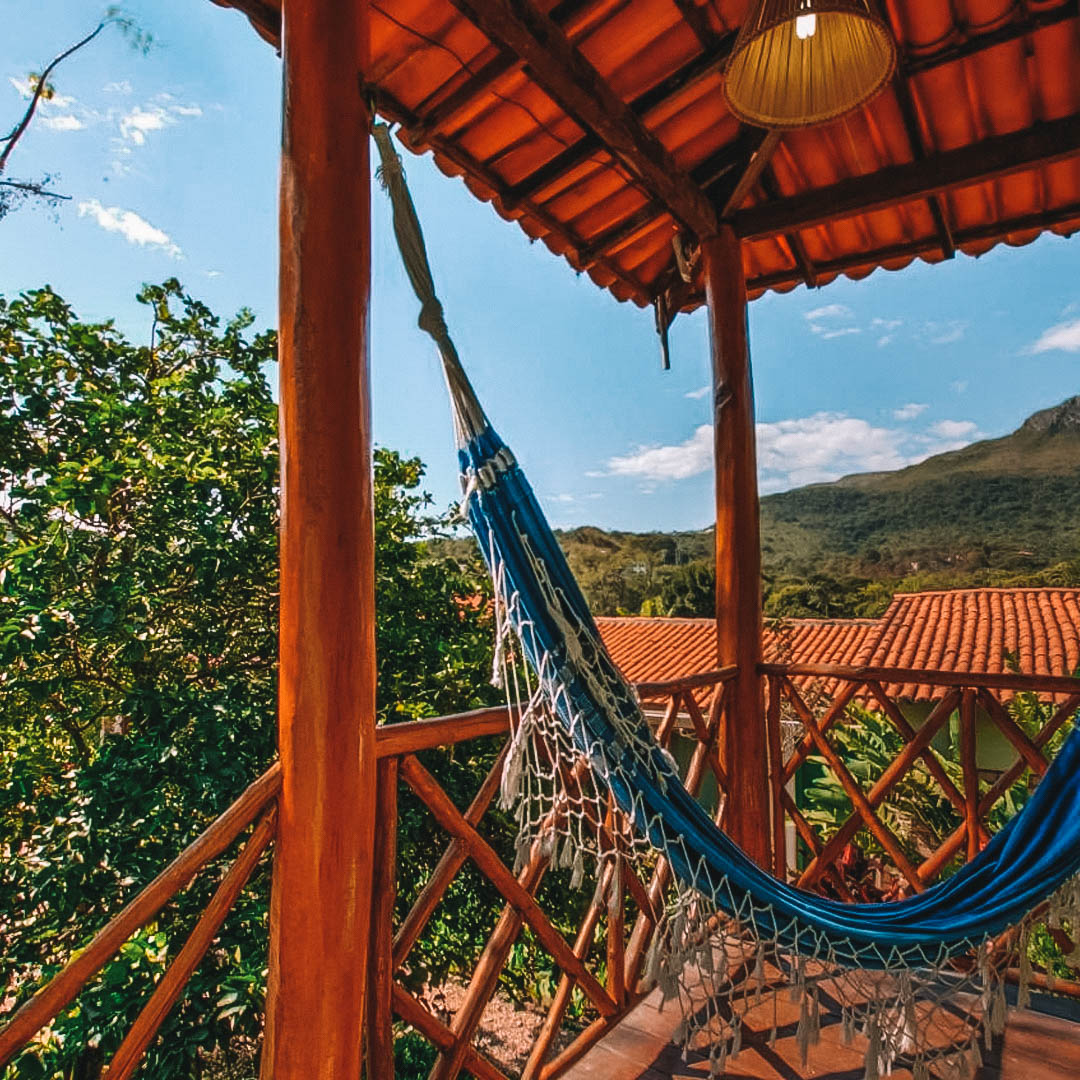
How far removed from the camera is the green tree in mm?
1960

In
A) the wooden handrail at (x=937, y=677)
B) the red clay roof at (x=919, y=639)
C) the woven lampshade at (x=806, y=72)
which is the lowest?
the red clay roof at (x=919, y=639)

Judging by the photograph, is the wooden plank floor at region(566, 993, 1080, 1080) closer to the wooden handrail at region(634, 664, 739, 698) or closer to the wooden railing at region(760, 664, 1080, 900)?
the wooden railing at region(760, 664, 1080, 900)

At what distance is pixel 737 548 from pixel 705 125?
4.13 ft

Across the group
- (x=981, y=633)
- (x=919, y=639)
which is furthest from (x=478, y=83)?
(x=981, y=633)

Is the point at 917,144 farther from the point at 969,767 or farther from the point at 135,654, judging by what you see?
the point at 135,654

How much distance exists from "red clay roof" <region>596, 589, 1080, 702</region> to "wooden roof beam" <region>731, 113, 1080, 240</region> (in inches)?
196

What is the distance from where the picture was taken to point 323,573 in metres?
0.95

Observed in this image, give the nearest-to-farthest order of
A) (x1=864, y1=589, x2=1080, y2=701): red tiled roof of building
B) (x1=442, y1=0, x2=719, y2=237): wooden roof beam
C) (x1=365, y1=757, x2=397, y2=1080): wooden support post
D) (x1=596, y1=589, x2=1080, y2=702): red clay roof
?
(x1=365, y1=757, x2=397, y2=1080): wooden support post, (x1=442, y1=0, x2=719, y2=237): wooden roof beam, (x1=864, y1=589, x2=1080, y2=701): red tiled roof of building, (x1=596, y1=589, x2=1080, y2=702): red clay roof

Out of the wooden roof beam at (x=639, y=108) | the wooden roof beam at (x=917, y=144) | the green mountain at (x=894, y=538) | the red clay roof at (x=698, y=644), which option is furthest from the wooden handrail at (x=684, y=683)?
the green mountain at (x=894, y=538)

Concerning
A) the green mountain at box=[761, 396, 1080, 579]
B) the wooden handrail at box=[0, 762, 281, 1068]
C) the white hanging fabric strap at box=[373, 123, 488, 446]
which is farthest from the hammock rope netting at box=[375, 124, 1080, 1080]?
the green mountain at box=[761, 396, 1080, 579]

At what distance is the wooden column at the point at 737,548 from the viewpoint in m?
2.14

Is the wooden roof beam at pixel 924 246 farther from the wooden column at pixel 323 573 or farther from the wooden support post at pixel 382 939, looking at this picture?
the wooden support post at pixel 382 939

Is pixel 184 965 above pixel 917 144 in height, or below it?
below

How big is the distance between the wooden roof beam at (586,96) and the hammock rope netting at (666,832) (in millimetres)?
558
